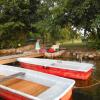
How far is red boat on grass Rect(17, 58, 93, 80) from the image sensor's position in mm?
10484

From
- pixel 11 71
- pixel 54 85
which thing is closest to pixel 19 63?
pixel 11 71

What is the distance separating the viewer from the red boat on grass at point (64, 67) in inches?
413

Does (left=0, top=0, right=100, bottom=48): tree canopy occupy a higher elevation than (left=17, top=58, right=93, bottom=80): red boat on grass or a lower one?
higher

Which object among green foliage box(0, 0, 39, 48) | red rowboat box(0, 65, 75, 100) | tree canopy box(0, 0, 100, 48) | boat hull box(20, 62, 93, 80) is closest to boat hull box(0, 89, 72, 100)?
red rowboat box(0, 65, 75, 100)

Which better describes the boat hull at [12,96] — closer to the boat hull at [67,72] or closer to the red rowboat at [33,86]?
the red rowboat at [33,86]

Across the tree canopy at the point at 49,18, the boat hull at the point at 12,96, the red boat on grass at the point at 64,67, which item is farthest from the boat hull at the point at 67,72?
the tree canopy at the point at 49,18

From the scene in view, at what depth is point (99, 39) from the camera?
58.2 feet

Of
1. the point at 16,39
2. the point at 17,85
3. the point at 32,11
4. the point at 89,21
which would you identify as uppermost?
the point at 32,11

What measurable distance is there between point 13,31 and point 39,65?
10850 millimetres

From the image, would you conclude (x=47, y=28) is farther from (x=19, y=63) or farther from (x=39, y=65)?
(x=39, y=65)

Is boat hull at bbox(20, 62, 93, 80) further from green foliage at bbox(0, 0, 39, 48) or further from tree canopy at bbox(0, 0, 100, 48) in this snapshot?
green foliage at bbox(0, 0, 39, 48)

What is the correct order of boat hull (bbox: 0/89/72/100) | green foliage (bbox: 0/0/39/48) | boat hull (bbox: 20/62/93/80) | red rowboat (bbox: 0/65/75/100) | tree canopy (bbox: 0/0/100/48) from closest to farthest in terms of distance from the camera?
red rowboat (bbox: 0/65/75/100), boat hull (bbox: 0/89/72/100), boat hull (bbox: 20/62/93/80), tree canopy (bbox: 0/0/100/48), green foliage (bbox: 0/0/39/48)

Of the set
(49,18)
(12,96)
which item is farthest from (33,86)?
(49,18)

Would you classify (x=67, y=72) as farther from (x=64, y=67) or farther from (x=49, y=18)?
(x=49, y=18)
